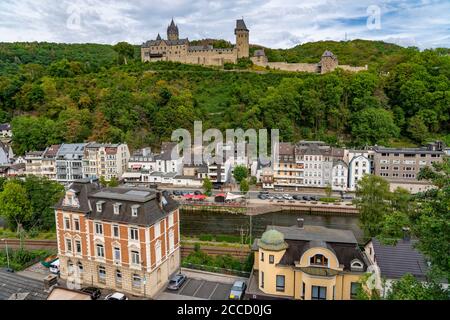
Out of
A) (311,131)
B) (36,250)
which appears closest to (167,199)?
(36,250)

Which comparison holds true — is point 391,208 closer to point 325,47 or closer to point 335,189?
point 335,189

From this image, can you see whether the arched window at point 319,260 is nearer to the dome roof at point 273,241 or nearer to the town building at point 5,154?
the dome roof at point 273,241

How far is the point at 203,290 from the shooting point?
14922 mm

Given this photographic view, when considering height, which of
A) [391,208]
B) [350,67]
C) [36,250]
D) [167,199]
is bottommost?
[36,250]

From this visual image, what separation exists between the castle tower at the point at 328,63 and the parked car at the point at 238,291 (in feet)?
166

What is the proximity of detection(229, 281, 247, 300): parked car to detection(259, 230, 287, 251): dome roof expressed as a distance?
242cm

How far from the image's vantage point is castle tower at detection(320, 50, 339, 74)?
58156 mm

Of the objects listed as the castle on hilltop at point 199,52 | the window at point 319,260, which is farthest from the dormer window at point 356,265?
the castle on hilltop at point 199,52

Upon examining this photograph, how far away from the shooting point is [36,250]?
2006 centimetres

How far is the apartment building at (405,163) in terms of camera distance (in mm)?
31500

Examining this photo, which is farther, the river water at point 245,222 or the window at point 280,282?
the river water at point 245,222

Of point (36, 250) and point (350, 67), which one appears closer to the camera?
point (36, 250)

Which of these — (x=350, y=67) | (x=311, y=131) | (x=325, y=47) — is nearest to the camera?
(x=311, y=131)
